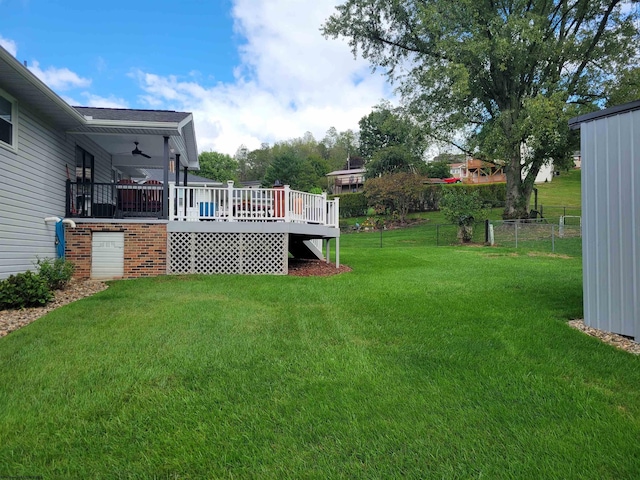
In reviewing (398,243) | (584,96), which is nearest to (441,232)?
(398,243)

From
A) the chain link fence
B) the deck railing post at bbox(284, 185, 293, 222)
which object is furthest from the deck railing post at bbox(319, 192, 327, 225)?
the chain link fence

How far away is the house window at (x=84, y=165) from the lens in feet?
35.7

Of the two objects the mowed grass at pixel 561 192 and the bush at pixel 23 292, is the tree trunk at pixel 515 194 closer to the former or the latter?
the mowed grass at pixel 561 192

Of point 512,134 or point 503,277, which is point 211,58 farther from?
point 503,277

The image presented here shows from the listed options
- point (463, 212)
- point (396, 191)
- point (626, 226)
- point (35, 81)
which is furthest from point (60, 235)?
point (396, 191)

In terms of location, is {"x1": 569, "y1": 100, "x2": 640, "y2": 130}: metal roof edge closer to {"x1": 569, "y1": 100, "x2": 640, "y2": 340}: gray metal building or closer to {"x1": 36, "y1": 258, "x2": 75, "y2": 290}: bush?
{"x1": 569, "y1": 100, "x2": 640, "y2": 340}: gray metal building

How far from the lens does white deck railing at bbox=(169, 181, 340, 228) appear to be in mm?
9555

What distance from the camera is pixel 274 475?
2.10 metres

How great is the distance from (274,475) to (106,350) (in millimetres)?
2659

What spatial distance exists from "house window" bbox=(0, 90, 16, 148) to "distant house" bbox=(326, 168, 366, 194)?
40.8 m

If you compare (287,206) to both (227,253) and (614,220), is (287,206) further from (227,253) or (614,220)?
(614,220)

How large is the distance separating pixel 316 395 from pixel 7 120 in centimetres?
742

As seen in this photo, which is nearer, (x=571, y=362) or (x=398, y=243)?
(x=571, y=362)

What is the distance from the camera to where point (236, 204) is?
9.76 m
